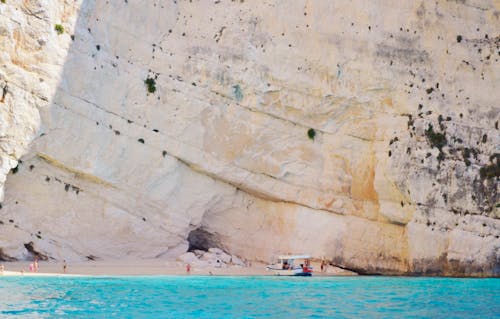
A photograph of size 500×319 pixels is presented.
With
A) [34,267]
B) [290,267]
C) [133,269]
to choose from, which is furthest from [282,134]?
[34,267]

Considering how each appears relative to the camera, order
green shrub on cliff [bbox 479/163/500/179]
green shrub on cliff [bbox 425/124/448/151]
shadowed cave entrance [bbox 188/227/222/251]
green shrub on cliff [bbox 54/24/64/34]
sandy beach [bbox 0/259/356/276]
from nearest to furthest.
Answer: sandy beach [bbox 0/259/356/276], green shrub on cliff [bbox 54/24/64/34], green shrub on cliff [bbox 425/124/448/151], green shrub on cliff [bbox 479/163/500/179], shadowed cave entrance [bbox 188/227/222/251]

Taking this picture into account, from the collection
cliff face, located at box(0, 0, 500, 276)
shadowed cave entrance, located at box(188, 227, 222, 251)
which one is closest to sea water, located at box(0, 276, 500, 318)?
cliff face, located at box(0, 0, 500, 276)

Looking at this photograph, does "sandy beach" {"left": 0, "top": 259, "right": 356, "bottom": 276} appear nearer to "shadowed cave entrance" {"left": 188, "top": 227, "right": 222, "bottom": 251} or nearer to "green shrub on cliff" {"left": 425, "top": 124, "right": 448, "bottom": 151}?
"shadowed cave entrance" {"left": 188, "top": 227, "right": 222, "bottom": 251}

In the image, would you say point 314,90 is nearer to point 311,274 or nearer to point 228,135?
point 228,135

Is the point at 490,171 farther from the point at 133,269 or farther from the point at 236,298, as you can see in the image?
the point at 236,298

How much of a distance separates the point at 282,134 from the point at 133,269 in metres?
7.70


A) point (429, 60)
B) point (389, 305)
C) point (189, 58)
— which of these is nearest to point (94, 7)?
point (189, 58)

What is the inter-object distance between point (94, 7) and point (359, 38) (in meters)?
10.3

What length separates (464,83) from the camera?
2928 cm

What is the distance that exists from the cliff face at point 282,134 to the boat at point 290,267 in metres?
1.25

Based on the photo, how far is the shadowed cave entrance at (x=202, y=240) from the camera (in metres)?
28.2

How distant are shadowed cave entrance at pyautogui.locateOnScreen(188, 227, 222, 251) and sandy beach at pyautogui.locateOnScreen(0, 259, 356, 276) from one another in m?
1.80

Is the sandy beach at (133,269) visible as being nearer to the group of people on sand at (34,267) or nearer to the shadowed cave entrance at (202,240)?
the group of people on sand at (34,267)

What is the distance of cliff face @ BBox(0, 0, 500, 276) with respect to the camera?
25281 mm
